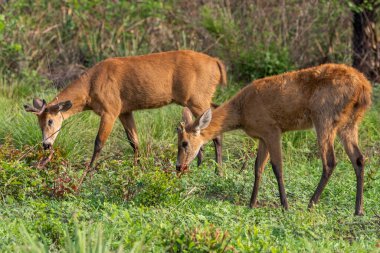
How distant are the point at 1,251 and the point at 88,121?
544 centimetres

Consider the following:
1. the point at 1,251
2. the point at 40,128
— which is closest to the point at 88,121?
the point at 40,128

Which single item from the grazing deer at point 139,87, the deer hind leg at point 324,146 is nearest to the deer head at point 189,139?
the deer hind leg at point 324,146

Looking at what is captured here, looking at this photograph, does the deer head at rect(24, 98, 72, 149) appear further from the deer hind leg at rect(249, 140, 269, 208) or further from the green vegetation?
the deer hind leg at rect(249, 140, 269, 208)

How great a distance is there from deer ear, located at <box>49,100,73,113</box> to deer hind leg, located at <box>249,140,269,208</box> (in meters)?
2.61

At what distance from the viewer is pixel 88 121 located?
11.6 meters

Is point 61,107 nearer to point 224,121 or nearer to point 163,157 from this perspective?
point 163,157

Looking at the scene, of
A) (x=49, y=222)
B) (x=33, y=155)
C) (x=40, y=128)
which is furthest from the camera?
(x=40, y=128)

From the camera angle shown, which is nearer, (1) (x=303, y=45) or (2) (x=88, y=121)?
(2) (x=88, y=121)

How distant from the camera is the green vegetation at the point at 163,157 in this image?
22.3 feet

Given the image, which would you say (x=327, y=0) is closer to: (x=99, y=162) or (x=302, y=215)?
(x=99, y=162)

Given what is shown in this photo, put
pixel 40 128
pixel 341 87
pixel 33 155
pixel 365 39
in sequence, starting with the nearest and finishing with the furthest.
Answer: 1. pixel 341 87
2. pixel 33 155
3. pixel 40 128
4. pixel 365 39

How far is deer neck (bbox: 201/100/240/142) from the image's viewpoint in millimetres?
9312

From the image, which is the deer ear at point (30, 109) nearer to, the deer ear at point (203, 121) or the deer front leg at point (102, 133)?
the deer front leg at point (102, 133)

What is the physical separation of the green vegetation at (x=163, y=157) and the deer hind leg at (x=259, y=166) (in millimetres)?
168
